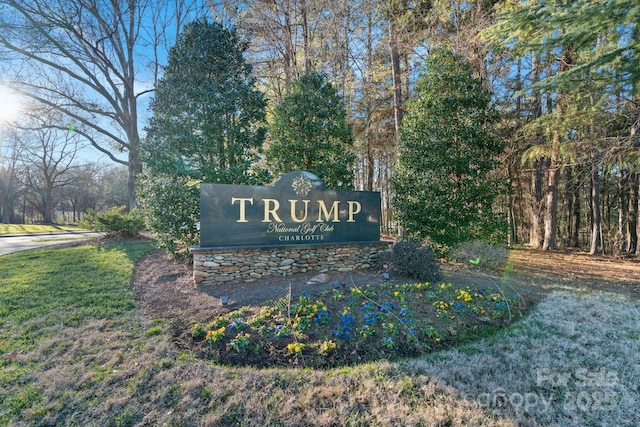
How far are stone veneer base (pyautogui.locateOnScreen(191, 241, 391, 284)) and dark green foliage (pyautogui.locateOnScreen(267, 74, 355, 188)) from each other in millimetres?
1963

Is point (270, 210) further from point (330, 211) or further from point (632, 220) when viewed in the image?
point (632, 220)

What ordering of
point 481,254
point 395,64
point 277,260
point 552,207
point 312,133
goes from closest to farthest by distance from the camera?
point 277,260 < point 481,254 < point 312,133 < point 395,64 < point 552,207

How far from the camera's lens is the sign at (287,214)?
4.79 metres

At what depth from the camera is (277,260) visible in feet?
16.7

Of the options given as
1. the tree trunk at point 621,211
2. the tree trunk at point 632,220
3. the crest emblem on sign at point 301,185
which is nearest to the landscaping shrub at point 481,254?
the crest emblem on sign at point 301,185

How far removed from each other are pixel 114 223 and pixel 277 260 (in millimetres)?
7582

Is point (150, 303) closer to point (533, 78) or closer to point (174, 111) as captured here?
point (174, 111)

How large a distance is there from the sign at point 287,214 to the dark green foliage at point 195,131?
4.93 feet

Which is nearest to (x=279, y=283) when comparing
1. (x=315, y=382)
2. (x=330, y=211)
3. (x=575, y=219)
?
(x=330, y=211)

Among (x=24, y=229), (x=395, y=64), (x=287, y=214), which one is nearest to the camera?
(x=287, y=214)

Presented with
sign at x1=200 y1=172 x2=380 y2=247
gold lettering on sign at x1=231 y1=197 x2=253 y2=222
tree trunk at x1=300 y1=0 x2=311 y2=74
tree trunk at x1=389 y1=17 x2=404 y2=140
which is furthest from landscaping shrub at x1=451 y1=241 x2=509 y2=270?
tree trunk at x1=300 y1=0 x2=311 y2=74

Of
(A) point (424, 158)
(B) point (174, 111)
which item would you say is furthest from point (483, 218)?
(B) point (174, 111)

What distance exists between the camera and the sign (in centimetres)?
479

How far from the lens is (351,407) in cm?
188
